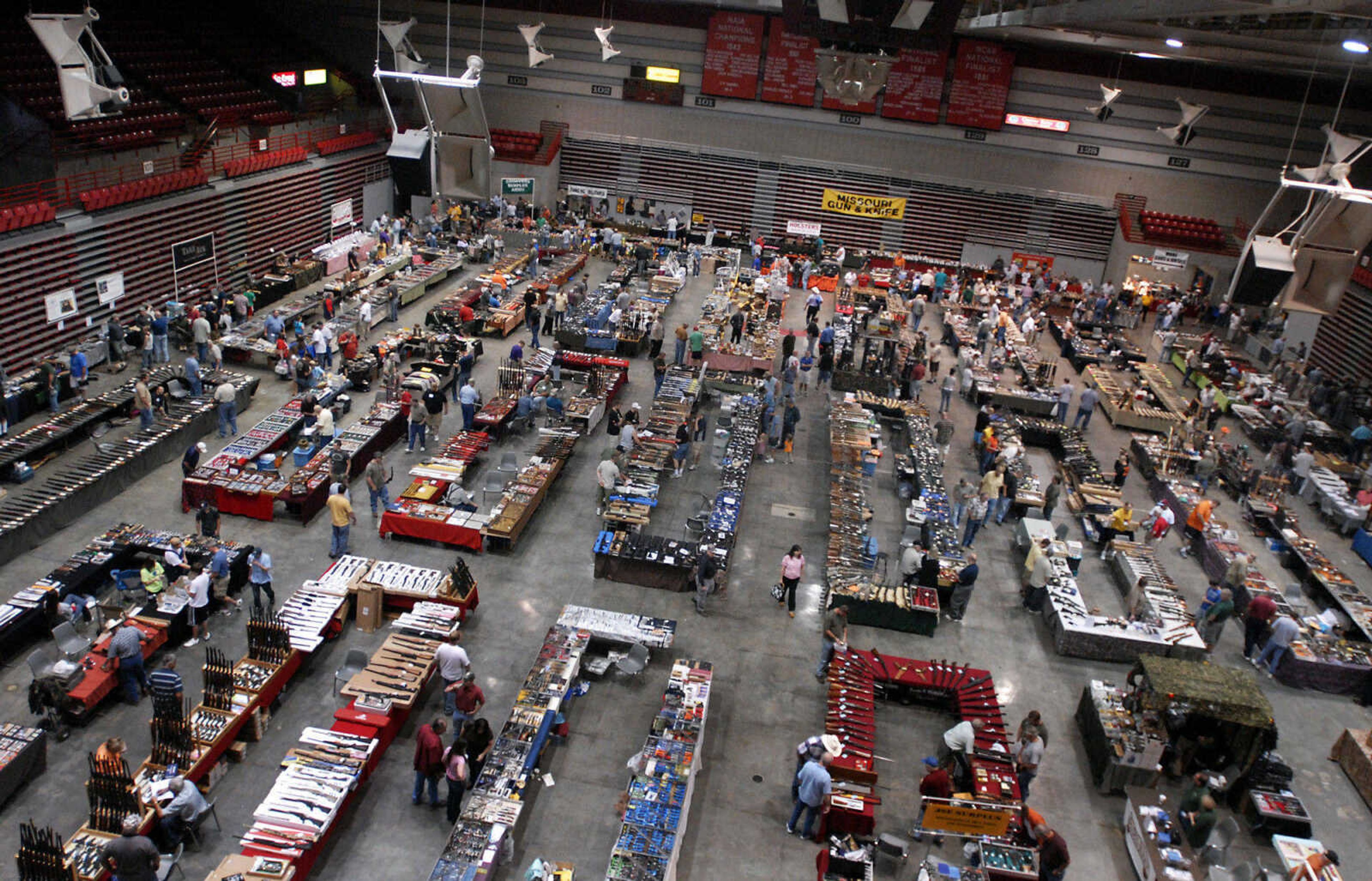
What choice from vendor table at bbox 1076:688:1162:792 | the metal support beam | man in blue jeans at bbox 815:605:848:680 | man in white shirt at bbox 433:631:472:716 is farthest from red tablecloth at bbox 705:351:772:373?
man in white shirt at bbox 433:631:472:716

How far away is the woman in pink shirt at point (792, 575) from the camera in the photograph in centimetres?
1487

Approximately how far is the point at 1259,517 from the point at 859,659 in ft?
39.6

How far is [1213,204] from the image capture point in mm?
37812

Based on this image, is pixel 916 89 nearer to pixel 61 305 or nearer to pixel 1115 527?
pixel 1115 527

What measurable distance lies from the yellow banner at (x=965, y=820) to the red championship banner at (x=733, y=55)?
33.7m

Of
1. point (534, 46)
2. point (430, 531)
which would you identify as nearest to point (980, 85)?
point (534, 46)

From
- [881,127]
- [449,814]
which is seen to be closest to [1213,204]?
[881,127]

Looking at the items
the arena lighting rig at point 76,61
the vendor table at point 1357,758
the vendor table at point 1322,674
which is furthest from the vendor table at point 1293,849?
the arena lighting rig at point 76,61

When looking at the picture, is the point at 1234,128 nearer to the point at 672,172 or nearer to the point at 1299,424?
the point at 1299,424

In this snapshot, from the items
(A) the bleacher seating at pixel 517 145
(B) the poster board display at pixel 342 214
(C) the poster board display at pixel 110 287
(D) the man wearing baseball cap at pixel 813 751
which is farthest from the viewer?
(A) the bleacher seating at pixel 517 145

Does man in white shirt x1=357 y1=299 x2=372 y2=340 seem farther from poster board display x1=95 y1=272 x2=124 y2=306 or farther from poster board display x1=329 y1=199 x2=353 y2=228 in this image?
poster board display x1=329 y1=199 x2=353 y2=228

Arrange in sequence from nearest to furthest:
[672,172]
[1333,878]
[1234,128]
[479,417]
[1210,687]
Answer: [1333,878]
[1210,687]
[479,417]
[1234,128]
[672,172]

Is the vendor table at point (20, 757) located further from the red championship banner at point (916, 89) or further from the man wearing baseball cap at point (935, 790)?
the red championship banner at point (916, 89)

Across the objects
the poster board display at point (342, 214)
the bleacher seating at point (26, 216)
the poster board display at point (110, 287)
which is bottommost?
the poster board display at point (110, 287)
